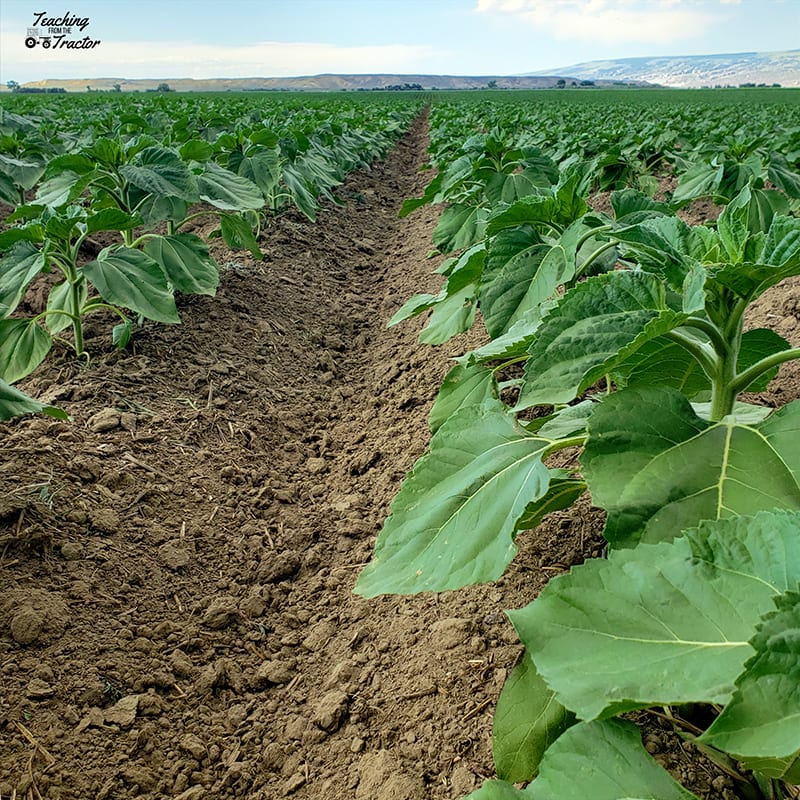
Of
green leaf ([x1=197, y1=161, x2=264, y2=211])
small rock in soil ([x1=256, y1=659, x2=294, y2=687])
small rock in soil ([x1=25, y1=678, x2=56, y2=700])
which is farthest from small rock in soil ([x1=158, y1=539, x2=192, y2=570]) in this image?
green leaf ([x1=197, y1=161, x2=264, y2=211])

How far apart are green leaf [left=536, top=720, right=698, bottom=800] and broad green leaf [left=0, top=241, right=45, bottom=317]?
3.44m

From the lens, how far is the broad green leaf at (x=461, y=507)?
4.76 ft

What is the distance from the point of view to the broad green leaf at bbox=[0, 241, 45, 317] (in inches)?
146

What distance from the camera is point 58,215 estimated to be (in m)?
3.90

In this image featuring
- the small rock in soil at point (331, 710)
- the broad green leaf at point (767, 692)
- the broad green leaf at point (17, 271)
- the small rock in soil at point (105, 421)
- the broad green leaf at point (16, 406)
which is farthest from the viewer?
the broad green leaf at point (17, 271)

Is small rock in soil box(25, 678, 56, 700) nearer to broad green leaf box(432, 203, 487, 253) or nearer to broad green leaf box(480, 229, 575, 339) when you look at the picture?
broad green leaf box(480, 229, 575, 339)

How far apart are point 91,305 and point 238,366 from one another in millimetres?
895

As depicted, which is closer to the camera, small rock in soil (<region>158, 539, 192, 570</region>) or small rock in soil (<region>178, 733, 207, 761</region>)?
small rock in soil (<region>178, 733, 207, 761</region>)

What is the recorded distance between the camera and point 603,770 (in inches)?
42.0

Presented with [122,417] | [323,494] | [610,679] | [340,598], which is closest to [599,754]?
[610,679]

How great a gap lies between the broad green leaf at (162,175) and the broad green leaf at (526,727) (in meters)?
3.55

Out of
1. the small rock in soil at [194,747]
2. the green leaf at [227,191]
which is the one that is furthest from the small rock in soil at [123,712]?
the green leaf at [227,191]

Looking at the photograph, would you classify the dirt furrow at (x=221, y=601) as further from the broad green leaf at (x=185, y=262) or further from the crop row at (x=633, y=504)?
the crop row at (x=633, y=504)

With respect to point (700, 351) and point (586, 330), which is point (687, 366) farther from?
point (586, 330)
